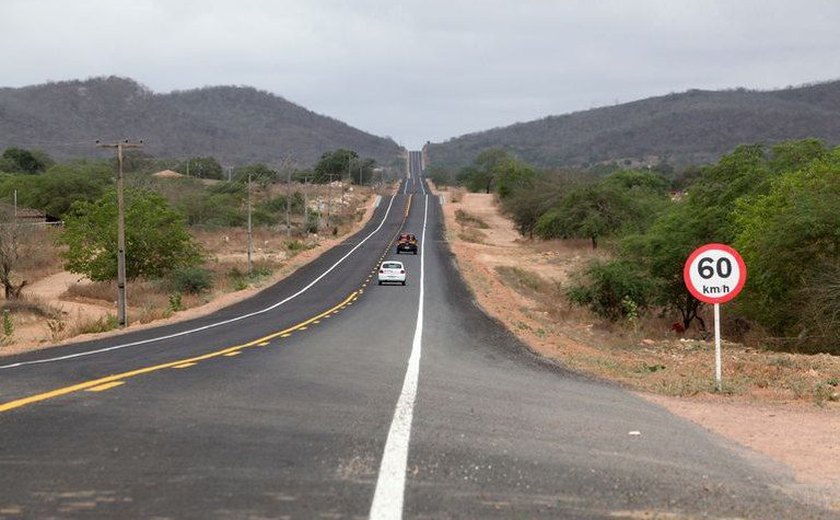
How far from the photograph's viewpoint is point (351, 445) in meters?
7.20

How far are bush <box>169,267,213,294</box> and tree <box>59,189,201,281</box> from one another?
312cm

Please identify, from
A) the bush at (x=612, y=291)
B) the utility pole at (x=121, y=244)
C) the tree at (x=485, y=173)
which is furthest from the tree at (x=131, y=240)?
the tree at (x=485, y=173)

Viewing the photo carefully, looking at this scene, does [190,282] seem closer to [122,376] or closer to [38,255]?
[38,255]

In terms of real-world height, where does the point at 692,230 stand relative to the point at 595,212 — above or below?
below

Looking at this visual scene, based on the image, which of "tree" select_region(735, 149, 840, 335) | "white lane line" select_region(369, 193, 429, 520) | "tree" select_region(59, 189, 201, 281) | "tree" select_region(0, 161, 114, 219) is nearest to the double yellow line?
"white lane line" select_region(369, 193, 429, 520)

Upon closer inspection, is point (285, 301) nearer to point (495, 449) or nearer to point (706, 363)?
point (706, 363)

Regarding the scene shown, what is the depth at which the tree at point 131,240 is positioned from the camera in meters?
52.6

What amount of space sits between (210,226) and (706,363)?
88821 mm

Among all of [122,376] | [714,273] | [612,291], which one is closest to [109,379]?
[122,376]

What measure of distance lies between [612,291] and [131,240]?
31.1 m

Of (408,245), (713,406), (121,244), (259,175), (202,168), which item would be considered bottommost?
(713,406)

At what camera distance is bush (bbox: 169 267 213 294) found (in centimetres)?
5100

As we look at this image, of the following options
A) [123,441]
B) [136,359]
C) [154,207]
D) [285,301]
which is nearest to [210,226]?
[154,207]

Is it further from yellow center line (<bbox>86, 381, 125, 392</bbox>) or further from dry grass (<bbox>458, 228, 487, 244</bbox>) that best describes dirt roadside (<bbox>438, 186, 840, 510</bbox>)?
dry grass (<bbox>458, 228, 487, 244</bbox>)
